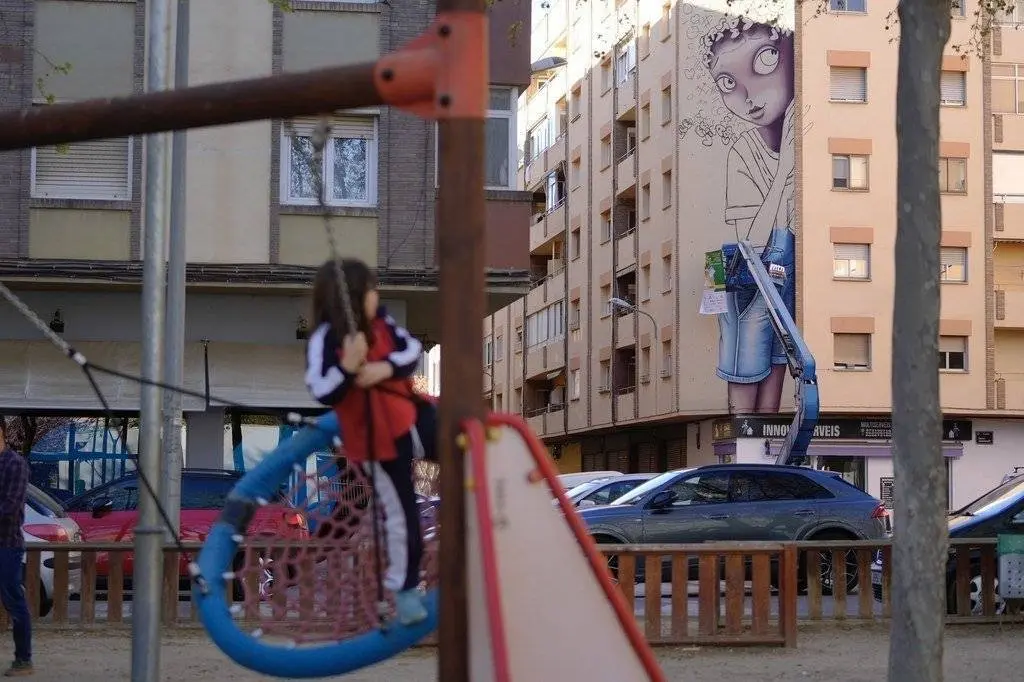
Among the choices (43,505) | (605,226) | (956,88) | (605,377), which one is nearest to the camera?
(43,505)

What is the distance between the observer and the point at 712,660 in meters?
13.7

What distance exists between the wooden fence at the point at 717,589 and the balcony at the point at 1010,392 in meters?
33.2

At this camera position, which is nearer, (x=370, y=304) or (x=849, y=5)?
(x=370, y=304)

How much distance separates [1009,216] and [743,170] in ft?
26.5

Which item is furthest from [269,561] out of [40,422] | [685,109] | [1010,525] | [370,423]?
[685,109]

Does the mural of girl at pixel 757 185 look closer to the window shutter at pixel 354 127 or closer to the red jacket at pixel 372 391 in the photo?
the window shutter at pixel 354 127

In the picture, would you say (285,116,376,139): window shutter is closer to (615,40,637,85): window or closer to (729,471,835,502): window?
(729,471,835,502): window

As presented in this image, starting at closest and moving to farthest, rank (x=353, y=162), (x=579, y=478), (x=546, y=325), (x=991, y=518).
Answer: (x=991, y=518) < (x=353, y=162) < (x=579, y=478) < (x=546, y=325)

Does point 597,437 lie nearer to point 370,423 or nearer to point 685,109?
point 685,109

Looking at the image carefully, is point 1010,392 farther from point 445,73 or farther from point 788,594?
point 445,73

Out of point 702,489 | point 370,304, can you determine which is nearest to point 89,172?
point 702,489

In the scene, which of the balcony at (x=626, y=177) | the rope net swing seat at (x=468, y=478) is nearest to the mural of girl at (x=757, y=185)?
the balcony at (x=626, y=177)

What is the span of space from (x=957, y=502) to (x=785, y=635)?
37291 millimetres

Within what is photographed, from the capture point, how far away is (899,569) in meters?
9.98
